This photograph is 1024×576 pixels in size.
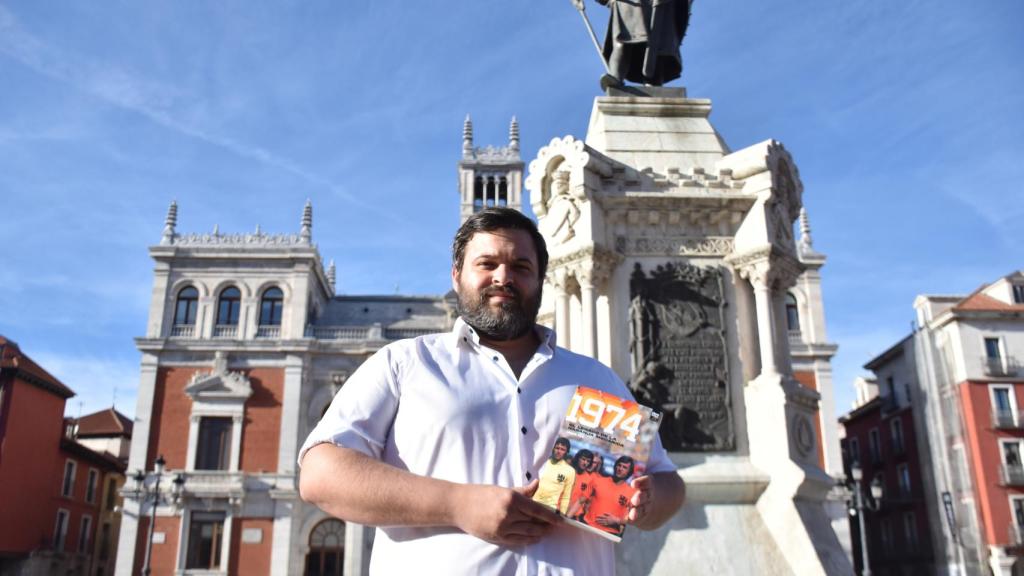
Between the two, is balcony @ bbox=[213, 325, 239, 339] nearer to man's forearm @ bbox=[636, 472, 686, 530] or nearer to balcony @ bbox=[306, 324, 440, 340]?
balcony @ bbox=[306, 324, 440, 340]

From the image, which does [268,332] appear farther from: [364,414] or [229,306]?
[364,414]

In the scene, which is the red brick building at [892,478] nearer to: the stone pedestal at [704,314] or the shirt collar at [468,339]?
the stone pedestal at [704,314]

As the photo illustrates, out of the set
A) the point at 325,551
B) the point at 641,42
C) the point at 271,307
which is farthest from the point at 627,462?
the point at 271,307

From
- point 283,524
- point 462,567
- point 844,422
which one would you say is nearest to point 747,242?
point 462,567

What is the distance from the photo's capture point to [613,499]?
202 centimetres

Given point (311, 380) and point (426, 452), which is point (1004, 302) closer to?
point (311, 380)

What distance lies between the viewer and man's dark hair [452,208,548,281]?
8.20 feet

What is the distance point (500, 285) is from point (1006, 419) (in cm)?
3441

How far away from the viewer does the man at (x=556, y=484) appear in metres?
1.95

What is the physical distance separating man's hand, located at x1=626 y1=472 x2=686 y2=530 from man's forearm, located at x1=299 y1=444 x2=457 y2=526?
1.52ft

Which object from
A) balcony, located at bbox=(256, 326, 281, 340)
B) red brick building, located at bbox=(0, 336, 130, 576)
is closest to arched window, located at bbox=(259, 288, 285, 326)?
balcony, located at bbox=(256, 326, 281, 340)

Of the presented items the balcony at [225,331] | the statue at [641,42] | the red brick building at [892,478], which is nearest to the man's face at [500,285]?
the statue at [641,42]

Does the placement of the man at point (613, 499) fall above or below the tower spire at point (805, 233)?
below

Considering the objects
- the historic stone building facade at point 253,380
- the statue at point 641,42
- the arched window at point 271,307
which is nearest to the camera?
the statue at point 641,42
